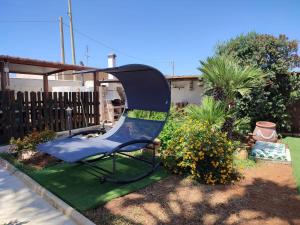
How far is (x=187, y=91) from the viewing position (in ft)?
46.3

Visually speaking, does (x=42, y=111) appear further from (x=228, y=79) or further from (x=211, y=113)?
(x=228, y=79)

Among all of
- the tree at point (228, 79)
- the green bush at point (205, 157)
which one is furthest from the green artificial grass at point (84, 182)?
the tree at point (228, 79)

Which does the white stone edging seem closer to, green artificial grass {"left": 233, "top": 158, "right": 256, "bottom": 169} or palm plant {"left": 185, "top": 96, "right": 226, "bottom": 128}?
green artificial grass {"left": 233, "top": 158, "right": 256, "bottom": 169}

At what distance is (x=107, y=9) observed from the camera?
2077 centimetres

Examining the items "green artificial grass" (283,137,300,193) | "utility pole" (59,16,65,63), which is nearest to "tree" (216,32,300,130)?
"green artificial grass" (283,137,300,193)

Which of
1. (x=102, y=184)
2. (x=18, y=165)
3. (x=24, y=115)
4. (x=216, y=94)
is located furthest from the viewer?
(x=24, y=115)

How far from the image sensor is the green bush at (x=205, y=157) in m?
4.37

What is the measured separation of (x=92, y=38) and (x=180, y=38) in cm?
1474

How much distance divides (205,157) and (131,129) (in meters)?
1.96

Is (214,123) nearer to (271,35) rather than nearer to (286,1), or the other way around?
(271,35)

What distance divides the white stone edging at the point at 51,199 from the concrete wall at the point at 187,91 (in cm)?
1019

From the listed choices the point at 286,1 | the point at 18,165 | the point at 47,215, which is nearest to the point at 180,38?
the point at 286,1

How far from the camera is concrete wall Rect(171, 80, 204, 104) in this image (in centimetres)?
1361

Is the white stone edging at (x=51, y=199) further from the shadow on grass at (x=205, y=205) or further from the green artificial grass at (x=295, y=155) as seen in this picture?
the green artificial grass at (x=295, y=155)
